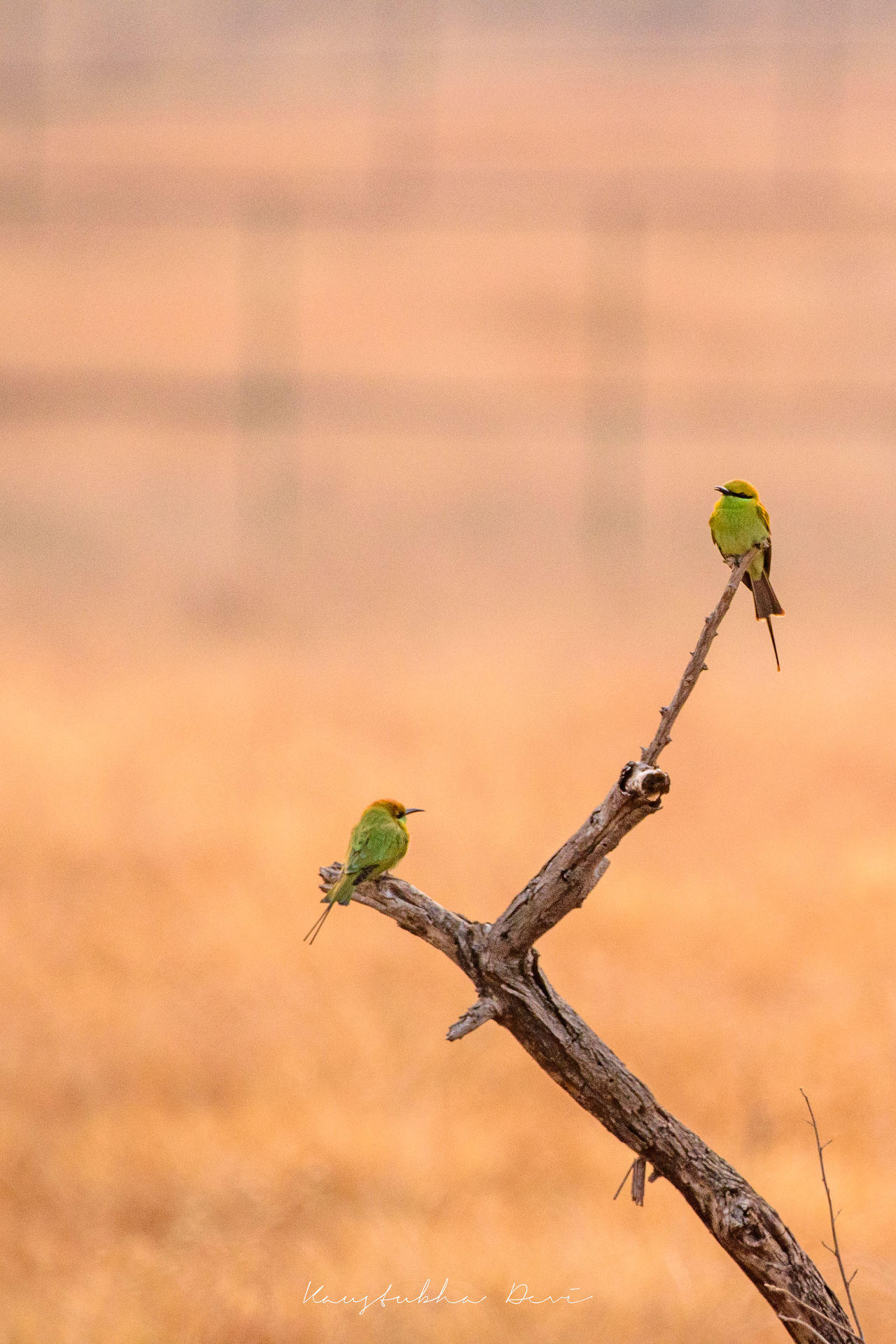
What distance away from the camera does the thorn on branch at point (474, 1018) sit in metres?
1.60

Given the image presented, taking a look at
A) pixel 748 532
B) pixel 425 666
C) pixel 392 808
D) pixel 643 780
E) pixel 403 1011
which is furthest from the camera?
pixel 425 666

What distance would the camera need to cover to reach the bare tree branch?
1.71 metres

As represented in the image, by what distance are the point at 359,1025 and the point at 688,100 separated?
81.0 feet

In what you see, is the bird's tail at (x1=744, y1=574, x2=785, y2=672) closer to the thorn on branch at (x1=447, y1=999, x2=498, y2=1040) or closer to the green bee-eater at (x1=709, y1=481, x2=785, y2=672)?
the green bee-eater at (x1=709, y1=481, x2=785, y2=672)

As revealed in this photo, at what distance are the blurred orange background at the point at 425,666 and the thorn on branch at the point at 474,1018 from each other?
2026mm

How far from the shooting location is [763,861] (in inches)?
249

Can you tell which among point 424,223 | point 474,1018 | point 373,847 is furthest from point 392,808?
point 424,223

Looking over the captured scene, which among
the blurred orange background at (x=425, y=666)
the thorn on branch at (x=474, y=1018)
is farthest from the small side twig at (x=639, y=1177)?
the blurred orange background at (x=425, y=666)

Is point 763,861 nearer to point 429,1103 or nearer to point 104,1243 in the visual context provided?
point 429,1103

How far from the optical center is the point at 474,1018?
1.62 m

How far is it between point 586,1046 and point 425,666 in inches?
312

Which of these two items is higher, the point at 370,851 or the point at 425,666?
the point at 370,851

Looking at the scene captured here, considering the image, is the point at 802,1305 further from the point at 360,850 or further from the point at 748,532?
the point at 748,532

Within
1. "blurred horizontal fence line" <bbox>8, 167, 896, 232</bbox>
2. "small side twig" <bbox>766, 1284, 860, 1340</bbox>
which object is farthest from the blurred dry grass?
"blurred horizontal fence line" <bbox>8, 167, 896, 232</bbox>
